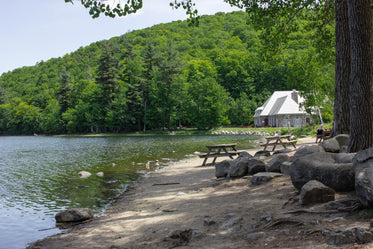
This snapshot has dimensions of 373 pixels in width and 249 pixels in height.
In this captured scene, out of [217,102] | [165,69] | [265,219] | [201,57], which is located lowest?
[265,219]

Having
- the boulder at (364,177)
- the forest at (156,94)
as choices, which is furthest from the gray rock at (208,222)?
the forest at (156,94)

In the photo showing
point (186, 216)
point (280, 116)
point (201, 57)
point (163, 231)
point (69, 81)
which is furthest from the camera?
point (201, 57)

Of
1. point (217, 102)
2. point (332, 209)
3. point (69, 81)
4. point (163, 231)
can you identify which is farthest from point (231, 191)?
point (69, 81)

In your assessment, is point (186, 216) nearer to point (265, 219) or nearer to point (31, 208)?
point (265, 219)

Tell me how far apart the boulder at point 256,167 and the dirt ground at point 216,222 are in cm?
50

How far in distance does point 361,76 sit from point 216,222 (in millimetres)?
4754

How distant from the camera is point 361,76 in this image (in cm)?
701

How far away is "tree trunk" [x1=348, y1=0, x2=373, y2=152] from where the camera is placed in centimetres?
695

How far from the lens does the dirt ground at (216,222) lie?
4.71 metres

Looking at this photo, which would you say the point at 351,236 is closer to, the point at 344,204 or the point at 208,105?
the point at 344,204

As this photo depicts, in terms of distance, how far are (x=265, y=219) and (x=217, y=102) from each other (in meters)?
66.4

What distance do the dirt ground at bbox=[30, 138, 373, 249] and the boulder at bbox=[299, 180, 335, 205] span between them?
162 mm

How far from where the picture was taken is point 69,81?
96188mm

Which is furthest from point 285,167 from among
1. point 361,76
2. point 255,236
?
point 255,236
